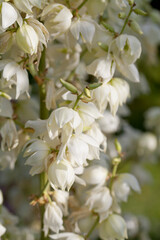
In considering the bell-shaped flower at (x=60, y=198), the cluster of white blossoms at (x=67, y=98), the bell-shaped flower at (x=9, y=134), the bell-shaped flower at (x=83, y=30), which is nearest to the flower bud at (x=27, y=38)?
the cluster of white blossoms at (x=67, y=98)

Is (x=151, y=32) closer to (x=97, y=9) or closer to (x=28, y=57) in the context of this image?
(x=97, y=9)

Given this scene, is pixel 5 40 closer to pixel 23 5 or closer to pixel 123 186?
pixel 23 5

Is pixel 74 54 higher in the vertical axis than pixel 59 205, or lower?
higher

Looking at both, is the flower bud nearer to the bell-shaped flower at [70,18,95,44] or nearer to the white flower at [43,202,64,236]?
the bell-shaped flower at [70,18,95,44]

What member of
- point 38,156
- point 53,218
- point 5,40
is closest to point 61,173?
point 38,156

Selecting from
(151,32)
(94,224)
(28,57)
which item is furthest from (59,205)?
(151,32)

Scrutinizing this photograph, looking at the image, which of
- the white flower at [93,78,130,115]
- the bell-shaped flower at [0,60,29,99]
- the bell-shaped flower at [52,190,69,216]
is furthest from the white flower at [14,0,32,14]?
the bell-shaped flower at [52,190,69,216]
